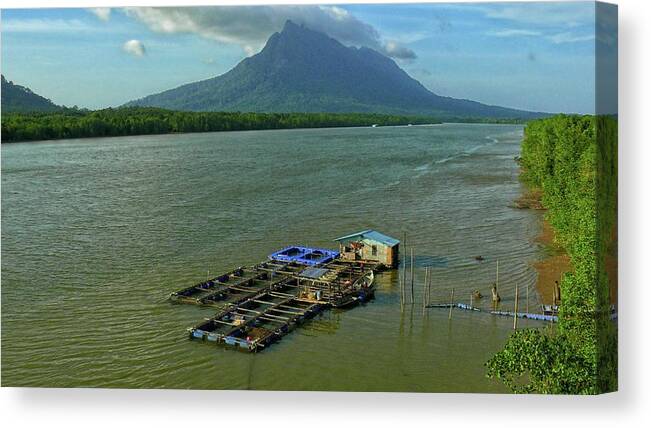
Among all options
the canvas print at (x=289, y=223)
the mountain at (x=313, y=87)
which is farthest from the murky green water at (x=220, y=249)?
the mountain at (x=313, y=87)

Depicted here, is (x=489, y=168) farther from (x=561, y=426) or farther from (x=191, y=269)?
(x=561, y=426)

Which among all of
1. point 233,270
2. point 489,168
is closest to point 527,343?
point 233,270

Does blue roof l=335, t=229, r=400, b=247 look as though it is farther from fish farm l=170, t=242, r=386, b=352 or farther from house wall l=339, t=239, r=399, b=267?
fish farm l=170, t=242, r=386, b=352

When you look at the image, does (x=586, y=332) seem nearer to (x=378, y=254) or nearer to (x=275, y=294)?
(x=275, y=294)

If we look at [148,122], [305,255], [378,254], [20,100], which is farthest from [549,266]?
[20,100]

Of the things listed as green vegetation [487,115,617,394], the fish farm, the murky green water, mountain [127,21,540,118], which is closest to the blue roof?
the fish farm

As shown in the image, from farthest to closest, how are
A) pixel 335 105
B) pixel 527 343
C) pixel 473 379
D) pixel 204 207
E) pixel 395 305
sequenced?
pixel 204 207, pixel 335 105, pixel 395 305, pixel 473 379, pixel 527 343

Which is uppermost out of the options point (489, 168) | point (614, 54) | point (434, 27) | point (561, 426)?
point (434, 27)
